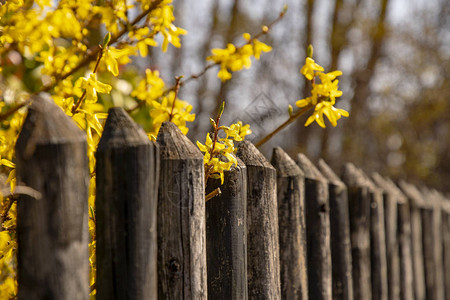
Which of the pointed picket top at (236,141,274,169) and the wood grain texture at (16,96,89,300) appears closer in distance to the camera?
the wood grain texture at (16,96,89,300)

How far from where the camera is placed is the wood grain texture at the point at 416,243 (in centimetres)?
337

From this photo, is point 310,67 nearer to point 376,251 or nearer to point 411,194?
point 376,251

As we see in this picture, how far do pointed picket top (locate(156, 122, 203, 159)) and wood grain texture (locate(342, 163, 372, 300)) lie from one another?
141 centimetres

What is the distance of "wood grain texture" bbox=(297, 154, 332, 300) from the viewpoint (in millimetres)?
1970

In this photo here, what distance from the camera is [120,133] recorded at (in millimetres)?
1102

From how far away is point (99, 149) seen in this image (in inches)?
43.1

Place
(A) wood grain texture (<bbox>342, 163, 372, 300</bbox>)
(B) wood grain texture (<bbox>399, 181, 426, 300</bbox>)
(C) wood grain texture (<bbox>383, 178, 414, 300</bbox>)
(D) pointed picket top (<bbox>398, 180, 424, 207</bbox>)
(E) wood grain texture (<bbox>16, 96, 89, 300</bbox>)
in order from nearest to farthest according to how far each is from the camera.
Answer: (E) wood grain texture (<bbox>16, 96, 89, 300</bbox>) → (A) wood grain texture (<bbox>342, 163, 372, 300</bbox>) → (C) wood grain texture (<bbox>383, 178, 414, 300</bbox>) → (B) wood grain texture (<bbox>399, 181, 426, 300</bbox>) → (D) pointed picket top (<bbox>398, 180, 424, 207</bbox>)

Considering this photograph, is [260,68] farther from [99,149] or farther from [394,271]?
[99,149]

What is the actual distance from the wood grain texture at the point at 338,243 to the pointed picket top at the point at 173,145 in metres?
1.09

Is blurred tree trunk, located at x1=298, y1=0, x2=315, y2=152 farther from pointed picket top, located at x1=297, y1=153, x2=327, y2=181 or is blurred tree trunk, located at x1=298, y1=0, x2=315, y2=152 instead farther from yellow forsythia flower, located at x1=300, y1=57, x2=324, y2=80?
yellow forsythia flower, located at x1=300, y1=57, x2=324, y2=80

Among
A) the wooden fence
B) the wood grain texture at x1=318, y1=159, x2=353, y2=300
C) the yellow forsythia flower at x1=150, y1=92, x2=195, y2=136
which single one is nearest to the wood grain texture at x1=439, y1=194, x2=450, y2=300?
the wood grain texture at x1=318, y1=159, x2=353, y2=300

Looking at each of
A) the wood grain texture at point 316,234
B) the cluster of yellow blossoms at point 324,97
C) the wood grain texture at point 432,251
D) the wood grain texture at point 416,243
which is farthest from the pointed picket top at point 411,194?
the cluster of yellow blossoms at point 324,97

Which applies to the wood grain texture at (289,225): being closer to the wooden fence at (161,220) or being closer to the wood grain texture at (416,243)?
the wooden fence at (161,220)

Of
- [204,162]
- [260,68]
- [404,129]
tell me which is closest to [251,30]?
[260,68]
